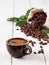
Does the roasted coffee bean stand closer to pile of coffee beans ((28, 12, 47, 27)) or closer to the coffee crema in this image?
pile of coffee beans ((28, 12, 47, 27))

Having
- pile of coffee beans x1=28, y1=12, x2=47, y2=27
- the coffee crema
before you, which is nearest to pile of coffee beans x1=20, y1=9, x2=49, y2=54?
pile of coffee beans x1=28, y1=12, x2=47, y2=27

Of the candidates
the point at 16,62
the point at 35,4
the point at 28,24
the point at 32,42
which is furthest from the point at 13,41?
the point at 35,4

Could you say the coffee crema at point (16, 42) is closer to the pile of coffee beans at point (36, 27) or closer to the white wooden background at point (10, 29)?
the white wooden background at point (10, 29)

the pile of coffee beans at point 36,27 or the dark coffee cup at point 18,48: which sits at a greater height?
A: the pile of coffee beans at point 36,27

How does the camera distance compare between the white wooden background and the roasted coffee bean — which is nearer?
the white wooden background

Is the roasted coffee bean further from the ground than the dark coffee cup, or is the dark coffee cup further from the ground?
the roasted coffee bean

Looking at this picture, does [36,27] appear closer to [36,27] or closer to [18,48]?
[36,27]

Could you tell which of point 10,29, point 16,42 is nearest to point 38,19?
point 10,29

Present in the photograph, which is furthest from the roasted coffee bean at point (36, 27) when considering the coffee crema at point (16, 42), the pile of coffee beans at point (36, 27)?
the coffee crema at point (16, 42)
